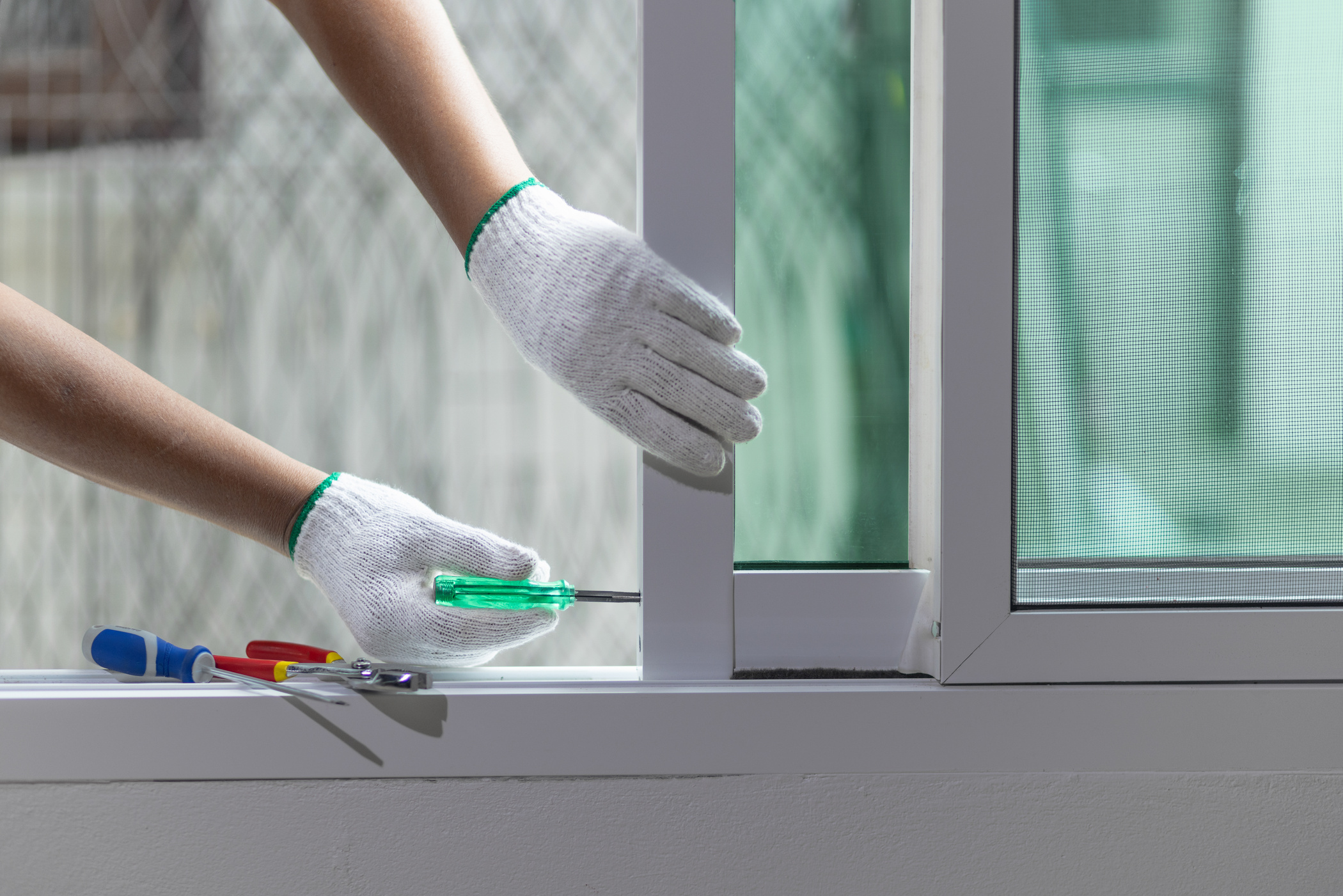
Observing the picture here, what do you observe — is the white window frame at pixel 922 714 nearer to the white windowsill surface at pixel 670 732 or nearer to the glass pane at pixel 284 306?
the white windowsill surface at pixel 670 732

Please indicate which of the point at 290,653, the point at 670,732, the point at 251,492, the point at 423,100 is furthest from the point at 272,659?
the point at 423,100

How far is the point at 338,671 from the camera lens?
1.44 feet

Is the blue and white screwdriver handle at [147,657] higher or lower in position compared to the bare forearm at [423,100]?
lower

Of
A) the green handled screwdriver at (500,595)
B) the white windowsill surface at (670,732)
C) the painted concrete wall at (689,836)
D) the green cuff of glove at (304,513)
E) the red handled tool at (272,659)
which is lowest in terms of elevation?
the painted concrete wall at (689,836)

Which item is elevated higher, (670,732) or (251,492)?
(251,492)

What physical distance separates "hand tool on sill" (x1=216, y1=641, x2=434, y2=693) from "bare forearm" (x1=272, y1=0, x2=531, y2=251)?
273 millimetres

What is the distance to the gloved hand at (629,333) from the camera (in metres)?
0.44

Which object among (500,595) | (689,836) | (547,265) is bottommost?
(689,836)

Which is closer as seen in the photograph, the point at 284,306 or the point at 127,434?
the point at 127,434

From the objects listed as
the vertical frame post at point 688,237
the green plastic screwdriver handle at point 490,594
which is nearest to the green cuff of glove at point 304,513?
the green plastic screwdriver handle at point 490,594

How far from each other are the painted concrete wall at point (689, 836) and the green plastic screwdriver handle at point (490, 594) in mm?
103

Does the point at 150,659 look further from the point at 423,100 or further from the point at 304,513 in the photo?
the point at 423,100

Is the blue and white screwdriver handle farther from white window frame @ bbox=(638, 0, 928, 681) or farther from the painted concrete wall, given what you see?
white window frame @ bbox=(638, 0, 928, 681)

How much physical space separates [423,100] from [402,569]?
31cm
